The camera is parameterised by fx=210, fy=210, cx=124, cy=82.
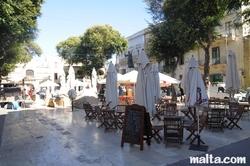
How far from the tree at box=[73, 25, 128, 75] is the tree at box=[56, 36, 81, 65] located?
5.56 metres

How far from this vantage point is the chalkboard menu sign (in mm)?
5614

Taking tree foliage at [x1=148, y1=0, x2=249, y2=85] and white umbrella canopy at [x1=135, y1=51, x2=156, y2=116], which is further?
tree foliage at [x1=148, y1=0, x2=249, y2=85]

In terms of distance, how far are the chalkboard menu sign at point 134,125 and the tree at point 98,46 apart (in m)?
29.0

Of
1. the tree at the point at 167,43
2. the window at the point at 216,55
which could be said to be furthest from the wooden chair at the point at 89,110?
the window at the point at 216,55

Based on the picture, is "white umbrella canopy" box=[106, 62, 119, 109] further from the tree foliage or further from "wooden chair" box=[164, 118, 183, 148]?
the tree foliage

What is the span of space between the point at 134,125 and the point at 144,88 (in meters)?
1.31

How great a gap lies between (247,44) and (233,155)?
22959 mm

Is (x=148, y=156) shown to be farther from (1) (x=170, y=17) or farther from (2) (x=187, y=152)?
(1) (x=170, y=17)

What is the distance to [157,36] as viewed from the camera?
1842 centimetres

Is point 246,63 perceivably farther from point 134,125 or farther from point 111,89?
point 134,125

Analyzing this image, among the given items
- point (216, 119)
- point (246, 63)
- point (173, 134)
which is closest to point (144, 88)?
A: point (173, 134)

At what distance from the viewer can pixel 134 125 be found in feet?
18.8

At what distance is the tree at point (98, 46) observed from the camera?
34.1 m

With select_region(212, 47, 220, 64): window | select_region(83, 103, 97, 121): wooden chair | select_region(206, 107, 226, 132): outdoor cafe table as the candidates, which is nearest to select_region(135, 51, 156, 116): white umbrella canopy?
select_region(206, 107, 226, 132): outdoor cafe table
